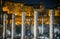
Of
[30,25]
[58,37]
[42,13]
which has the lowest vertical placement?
[58,37]

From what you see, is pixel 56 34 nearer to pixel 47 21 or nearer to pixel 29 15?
pixel 47 21

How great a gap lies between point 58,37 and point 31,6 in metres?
2.08

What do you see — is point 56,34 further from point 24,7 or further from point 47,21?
point 24,7

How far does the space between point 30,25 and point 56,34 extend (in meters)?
1.26

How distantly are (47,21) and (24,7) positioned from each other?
58.2 inches

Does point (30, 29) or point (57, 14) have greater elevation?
point (57, 14)

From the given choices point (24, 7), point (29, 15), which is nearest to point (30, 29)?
point (29, 15)

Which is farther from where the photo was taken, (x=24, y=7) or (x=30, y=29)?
(x=24, y=7)

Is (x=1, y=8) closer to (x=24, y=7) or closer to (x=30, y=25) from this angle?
(x=24, y=7)

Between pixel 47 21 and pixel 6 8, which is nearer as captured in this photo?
pixel 47 21

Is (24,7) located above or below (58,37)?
above

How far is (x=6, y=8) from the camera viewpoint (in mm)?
8922

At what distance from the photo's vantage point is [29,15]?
8.66m

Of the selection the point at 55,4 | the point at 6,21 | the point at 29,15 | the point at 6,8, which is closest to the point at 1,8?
the point at 6,8
